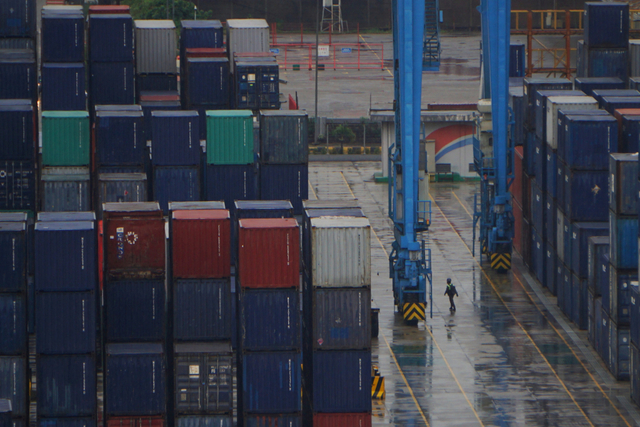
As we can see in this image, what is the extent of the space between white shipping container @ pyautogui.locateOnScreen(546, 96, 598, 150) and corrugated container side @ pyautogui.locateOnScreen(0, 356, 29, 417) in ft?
117

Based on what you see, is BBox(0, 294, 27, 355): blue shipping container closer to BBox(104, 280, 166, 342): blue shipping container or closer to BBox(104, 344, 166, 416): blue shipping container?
BBox(104, 280, 166, 342): blue shipping container

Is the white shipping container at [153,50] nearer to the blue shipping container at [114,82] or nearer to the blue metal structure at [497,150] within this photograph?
the blue shipping container at [114,82]

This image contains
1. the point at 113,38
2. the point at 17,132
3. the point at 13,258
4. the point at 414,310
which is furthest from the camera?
the point at 113,38

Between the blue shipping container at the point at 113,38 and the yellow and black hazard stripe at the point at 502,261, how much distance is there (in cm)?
2491

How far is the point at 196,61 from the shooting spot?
246 ft

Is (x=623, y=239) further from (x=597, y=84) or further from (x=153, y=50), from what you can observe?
(x=153, y=50)

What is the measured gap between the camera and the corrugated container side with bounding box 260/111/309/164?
67.8 m

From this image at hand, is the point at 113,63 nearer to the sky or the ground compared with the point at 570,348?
nearer to the sky

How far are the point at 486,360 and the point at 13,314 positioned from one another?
2596 centimetres

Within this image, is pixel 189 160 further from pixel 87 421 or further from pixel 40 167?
pixel 87 421

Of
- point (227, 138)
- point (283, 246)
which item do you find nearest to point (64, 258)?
point (283, 246)

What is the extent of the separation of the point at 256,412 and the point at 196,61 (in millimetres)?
27858

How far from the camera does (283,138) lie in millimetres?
68000

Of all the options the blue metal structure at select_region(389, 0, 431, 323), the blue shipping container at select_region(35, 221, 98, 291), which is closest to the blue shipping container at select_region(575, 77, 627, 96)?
the blue metal structure at select_region(389, 0, 431, 323)
